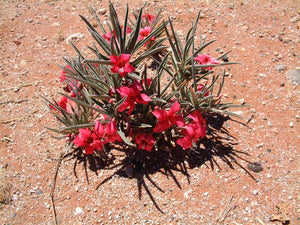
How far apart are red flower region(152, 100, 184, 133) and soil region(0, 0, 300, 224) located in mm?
574

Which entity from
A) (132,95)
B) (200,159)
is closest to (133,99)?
(132,95)

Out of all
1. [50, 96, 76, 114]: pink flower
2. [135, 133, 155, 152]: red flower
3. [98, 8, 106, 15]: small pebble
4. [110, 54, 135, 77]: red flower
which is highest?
[110, 54, 135, 77]: red flower

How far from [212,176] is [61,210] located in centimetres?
131

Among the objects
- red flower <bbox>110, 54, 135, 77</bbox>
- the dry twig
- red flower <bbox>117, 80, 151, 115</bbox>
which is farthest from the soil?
red flower <bbox>110, 54, 135, 77</bbox>

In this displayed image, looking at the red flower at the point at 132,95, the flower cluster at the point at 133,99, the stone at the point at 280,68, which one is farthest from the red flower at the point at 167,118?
the stone at the point at 280,68

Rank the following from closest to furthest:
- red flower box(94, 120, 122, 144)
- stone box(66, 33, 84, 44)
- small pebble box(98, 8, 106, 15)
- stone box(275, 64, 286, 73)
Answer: red flower box(94, 120, 122, 144)
stone box(275, 64, 286, 73)
stone box(66, 33, 84, 44)
small pebble box(98, 8, 106, 15)

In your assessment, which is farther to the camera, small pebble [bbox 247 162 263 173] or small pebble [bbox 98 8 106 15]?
small pebble [bbox 98 8 106 15]

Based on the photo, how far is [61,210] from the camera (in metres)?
2.03

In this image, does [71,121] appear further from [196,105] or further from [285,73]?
[285,73]

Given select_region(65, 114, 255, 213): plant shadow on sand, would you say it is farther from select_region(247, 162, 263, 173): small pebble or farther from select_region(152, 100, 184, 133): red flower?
select_region(152, 100, 184, 133): red flower

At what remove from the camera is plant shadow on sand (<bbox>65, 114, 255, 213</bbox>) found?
2.16 metres

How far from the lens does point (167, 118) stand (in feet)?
5.82

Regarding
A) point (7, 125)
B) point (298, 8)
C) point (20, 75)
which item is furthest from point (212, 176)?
point (298, 8)

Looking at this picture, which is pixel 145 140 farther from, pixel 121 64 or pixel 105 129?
pixel 121 64
